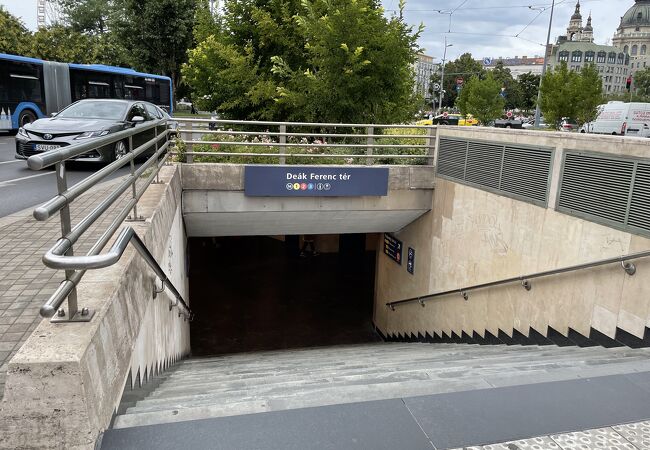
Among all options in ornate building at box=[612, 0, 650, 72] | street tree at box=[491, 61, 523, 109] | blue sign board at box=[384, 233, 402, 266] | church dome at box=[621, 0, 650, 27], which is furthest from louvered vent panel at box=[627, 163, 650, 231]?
church dome at box=[621, 0, 650, 27]

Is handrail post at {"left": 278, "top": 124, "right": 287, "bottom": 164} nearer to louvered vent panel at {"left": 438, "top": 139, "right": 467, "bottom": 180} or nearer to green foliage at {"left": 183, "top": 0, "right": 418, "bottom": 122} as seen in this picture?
green foliage at {"left": 183, "top": 0, "right": 418, "bottom": 122}

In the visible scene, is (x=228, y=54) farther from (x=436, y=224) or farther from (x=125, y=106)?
(x=436, y=224)

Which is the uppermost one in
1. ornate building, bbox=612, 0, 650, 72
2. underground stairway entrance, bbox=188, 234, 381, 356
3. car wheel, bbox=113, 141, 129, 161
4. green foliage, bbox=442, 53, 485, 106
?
ornate building, bbox=612, 0, 650, 72

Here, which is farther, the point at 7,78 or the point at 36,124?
the point at 7,78

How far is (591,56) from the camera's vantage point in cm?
10931

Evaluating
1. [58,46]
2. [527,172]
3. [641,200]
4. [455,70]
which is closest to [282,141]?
[527,172]

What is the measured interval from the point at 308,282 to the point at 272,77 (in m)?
6.89

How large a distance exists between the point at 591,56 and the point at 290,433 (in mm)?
128805

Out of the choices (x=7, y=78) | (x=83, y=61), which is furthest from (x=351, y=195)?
(x=83, y=61)

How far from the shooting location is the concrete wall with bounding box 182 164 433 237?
9227 millimetres

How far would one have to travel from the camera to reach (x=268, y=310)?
44.7ft

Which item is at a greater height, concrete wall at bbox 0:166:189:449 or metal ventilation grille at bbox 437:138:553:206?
metal ventilation grille at bbox 437:138:553:206

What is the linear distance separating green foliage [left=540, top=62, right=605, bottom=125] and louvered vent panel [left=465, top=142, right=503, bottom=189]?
15.2m

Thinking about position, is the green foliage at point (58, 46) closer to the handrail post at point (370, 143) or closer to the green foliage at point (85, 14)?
the green foliage at point (85, 14)
